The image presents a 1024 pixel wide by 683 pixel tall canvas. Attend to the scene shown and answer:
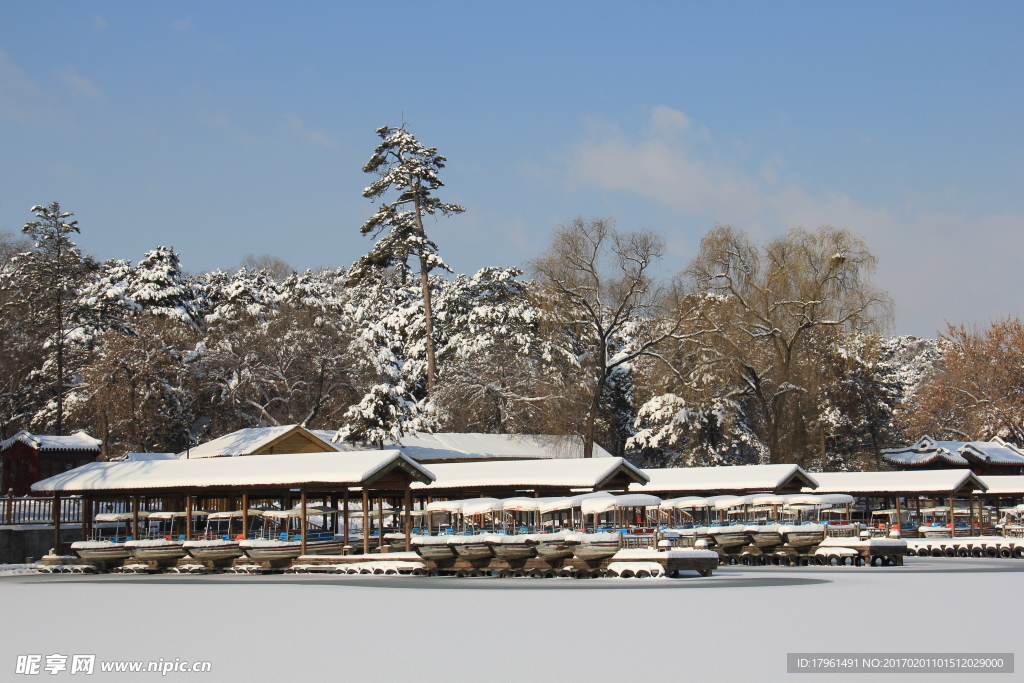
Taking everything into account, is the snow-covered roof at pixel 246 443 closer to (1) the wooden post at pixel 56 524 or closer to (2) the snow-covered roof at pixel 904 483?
(1) the wooden post at pixel 56 524

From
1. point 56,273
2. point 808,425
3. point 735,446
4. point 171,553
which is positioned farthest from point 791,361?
point 56,273

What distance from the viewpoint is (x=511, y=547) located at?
29.7 metres

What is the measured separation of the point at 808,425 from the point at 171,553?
1217 inches

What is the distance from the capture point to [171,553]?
109 ft

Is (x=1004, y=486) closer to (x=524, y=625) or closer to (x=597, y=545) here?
(x=597, y=545)

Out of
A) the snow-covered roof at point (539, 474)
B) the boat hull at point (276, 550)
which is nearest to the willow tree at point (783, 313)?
the snow-covered roof at point (539, 474)

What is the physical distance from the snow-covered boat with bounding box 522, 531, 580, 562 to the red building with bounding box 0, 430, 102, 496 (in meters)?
25.9

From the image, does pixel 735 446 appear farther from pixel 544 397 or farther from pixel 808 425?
pixel 544 397

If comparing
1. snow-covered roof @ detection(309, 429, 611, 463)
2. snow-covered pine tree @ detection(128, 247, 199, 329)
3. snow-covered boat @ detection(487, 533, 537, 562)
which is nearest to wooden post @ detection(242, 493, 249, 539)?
snow-covered boat @ detection(487, 533, 537, 562)

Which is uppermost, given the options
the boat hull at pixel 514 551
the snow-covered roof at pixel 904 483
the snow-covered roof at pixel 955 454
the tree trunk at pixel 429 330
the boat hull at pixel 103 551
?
the tree trunk at pixel 429 330

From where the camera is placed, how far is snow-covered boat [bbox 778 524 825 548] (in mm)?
32375

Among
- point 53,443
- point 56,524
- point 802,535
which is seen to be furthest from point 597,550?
point 53,443

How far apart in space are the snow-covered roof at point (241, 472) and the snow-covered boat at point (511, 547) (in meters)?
4.83

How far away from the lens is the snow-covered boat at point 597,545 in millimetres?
28250
